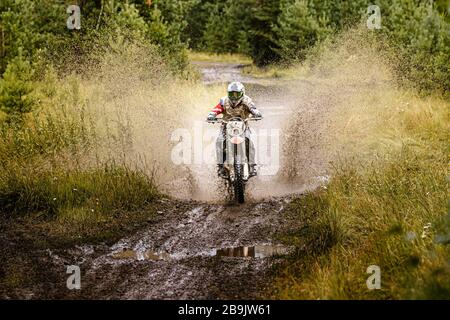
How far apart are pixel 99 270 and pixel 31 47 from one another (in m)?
10.5

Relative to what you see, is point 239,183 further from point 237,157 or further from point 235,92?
point 235,92

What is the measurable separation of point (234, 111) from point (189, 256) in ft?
11.6

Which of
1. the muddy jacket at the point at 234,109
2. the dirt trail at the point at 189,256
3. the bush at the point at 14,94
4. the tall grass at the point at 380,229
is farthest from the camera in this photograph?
the bush at the point at 14,94

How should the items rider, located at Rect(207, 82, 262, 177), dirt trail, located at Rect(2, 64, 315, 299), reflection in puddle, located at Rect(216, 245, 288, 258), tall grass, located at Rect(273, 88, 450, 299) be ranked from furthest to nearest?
rider, located at Rect(207, 82, 262, 177) → reflection in puddle, located at Rect(216, 245, 288, 258) → dirt trail, located at Rect(2, 64, 315, 299) → tall grass, located at Rect(273, 88, 450, 299)

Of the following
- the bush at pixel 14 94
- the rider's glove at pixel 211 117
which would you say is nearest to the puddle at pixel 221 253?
the rider's glove at pixel 211 117

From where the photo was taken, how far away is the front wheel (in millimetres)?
9352

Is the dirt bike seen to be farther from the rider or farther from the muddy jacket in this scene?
the muddy jacket

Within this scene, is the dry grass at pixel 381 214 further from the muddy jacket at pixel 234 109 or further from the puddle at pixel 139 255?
the muddy jacket at pixel 234 109

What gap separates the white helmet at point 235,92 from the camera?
9.75 metres

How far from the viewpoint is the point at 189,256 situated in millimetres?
7105

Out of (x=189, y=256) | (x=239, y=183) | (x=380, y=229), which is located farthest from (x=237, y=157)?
(x=380, y=229)

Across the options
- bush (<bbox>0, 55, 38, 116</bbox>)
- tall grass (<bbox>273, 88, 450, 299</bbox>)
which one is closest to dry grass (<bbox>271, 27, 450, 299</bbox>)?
tall grass (<bbox>273, 88, 450, 299</bbox>)

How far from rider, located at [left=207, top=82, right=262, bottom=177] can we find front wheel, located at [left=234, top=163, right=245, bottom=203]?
1.22 feet
